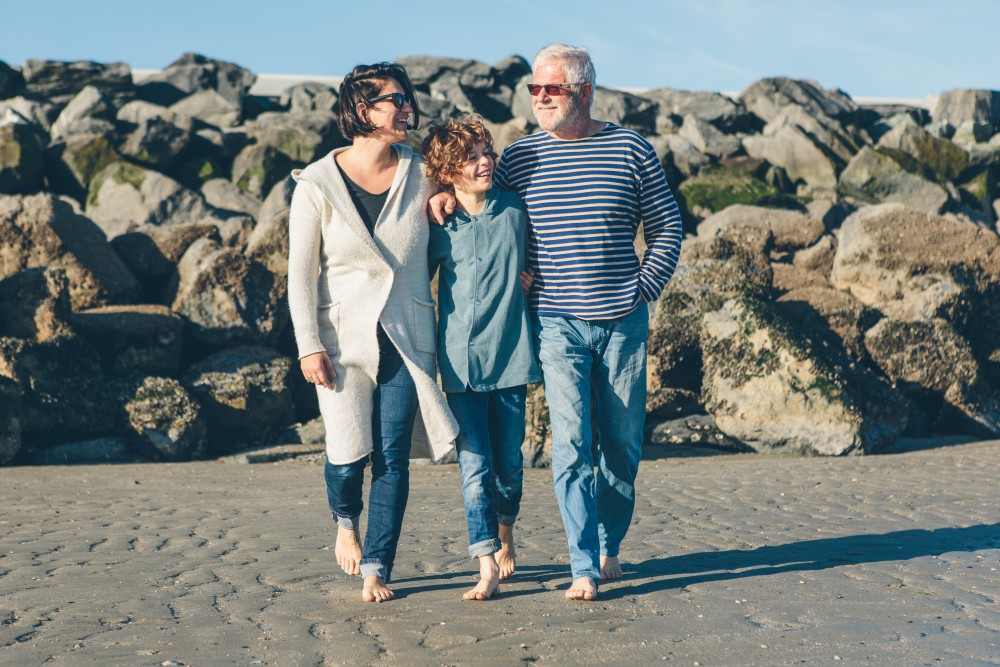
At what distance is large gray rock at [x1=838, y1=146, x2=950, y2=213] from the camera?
19.9 meters

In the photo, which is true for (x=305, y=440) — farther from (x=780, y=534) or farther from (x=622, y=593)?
(x=622, y=593)

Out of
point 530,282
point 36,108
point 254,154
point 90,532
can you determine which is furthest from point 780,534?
point 36,108

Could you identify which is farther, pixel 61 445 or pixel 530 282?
pixel 61 445

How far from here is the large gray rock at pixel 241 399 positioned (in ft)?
34.3

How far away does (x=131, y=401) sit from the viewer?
33.1 feet

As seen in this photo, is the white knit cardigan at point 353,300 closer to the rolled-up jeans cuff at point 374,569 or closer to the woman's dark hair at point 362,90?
the woman's dark hair at point 362,90

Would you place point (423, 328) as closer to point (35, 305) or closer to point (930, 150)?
point (35, 305)

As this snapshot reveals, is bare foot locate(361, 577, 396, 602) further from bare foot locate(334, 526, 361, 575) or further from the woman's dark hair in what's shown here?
the woman's dark hair

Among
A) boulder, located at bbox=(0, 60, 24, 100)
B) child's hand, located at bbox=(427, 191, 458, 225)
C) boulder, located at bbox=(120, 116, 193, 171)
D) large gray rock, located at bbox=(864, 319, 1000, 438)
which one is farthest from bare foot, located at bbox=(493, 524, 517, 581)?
boulder, located at bbox=(0, 60, 24, 100)

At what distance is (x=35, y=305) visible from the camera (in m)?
10.5

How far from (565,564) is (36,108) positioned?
65.5 feet

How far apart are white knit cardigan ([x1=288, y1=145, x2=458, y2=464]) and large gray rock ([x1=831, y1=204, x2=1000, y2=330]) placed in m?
9.20

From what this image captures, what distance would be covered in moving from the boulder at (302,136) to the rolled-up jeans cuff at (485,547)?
50.0ft

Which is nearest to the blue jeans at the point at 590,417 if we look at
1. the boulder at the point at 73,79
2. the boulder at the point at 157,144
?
the boulder at the point at 157,144
